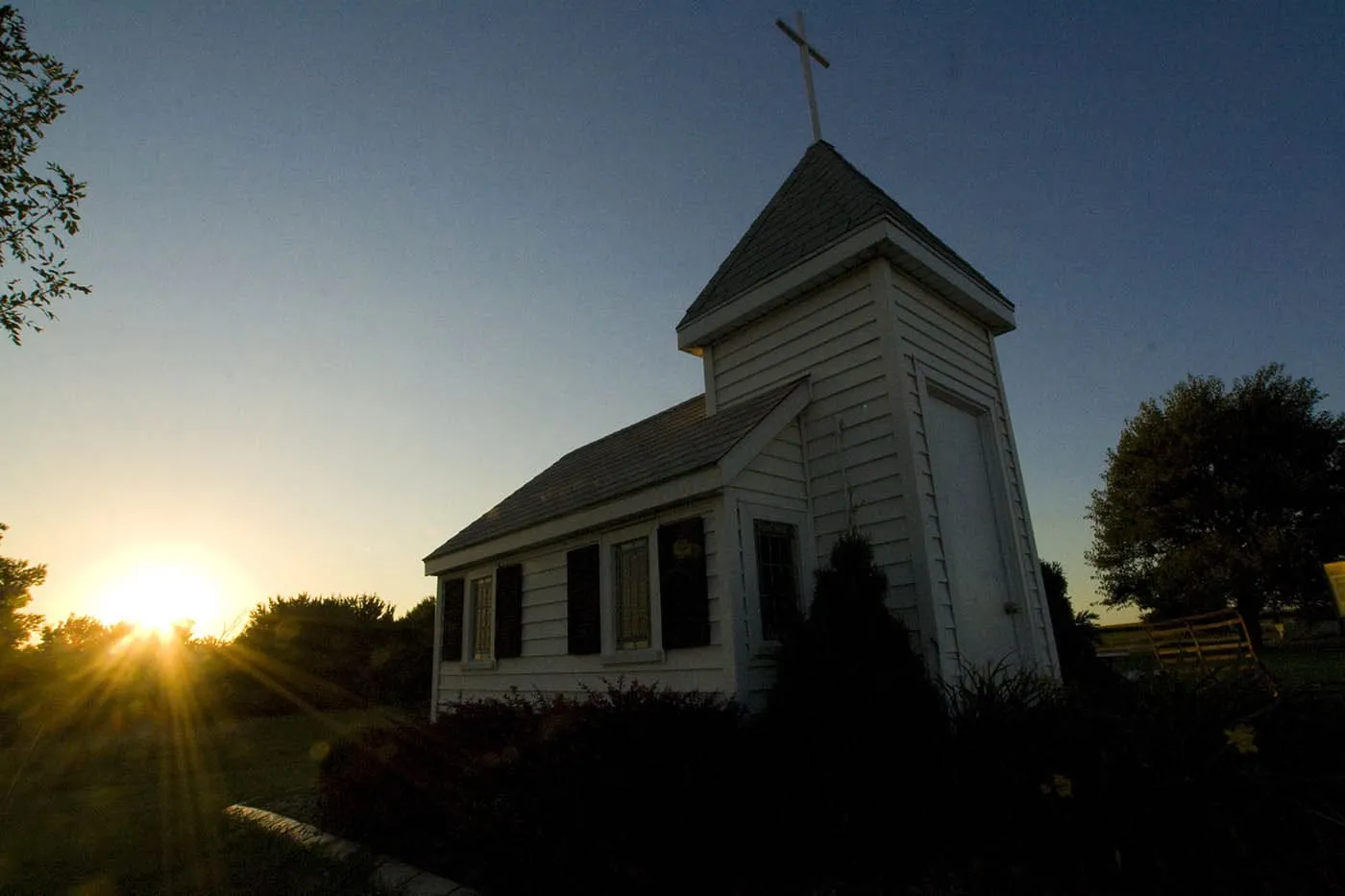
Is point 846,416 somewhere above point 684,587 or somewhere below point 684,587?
above

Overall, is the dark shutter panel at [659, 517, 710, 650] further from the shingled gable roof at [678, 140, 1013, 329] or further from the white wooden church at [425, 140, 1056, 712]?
the shingled gable roof at [678, 140, 1013, 329]

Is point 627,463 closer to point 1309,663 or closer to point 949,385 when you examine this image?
point 949,385

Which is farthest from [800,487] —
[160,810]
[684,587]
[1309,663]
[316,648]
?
[316,648]

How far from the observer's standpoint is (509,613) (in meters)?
10.2

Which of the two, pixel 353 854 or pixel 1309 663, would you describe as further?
pixel 1309 663

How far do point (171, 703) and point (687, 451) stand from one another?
19017mm

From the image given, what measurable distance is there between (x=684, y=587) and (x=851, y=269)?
14.0ft

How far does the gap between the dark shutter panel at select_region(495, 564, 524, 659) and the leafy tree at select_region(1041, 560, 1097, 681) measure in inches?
289

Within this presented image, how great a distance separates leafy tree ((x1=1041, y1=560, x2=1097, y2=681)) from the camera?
29.4 ft

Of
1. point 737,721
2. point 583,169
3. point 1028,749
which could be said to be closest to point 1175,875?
point 1028,749

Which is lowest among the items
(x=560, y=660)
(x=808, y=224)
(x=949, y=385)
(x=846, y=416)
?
(x=560, y=660)

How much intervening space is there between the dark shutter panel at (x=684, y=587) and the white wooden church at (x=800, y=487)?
0.07ft

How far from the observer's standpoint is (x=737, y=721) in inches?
242

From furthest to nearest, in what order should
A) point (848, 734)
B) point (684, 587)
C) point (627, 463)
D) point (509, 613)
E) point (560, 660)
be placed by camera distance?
1. point (509, 613)
2. point (627, 463)
3. point (560, 660)
4. point (684, 587)
5. point (848, 734)
